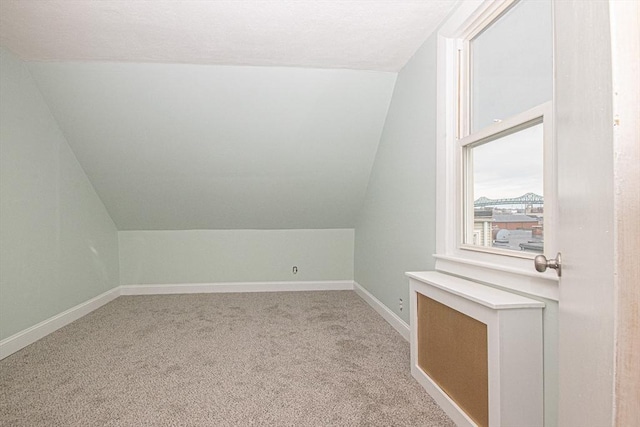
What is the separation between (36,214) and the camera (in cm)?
295

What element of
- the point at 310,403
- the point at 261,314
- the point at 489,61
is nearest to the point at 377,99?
the point at 489,61

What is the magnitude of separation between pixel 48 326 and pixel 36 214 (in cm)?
92

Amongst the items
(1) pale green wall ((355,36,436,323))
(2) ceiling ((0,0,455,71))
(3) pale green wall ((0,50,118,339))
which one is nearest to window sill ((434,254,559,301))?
(1) pale green wall ((355,36,436,323))

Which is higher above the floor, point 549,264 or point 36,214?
point 36,214

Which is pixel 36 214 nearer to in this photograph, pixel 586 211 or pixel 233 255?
pixel 233 255

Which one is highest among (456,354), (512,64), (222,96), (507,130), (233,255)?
(222,96)

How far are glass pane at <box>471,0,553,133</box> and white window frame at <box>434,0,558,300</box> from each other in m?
0.06

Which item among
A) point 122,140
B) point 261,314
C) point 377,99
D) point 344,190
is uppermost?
point 377,99

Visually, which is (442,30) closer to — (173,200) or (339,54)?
(339,54)

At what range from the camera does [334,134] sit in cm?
364

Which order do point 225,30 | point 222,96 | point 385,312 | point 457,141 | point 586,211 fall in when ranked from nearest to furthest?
point 586,211 → point 457,141 → point 225,30 → point 222,96 → point 385,312

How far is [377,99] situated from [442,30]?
1.10 metres

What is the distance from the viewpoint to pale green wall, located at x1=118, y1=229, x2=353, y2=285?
467 centimetres

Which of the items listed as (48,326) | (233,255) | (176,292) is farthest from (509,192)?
(176,292)
